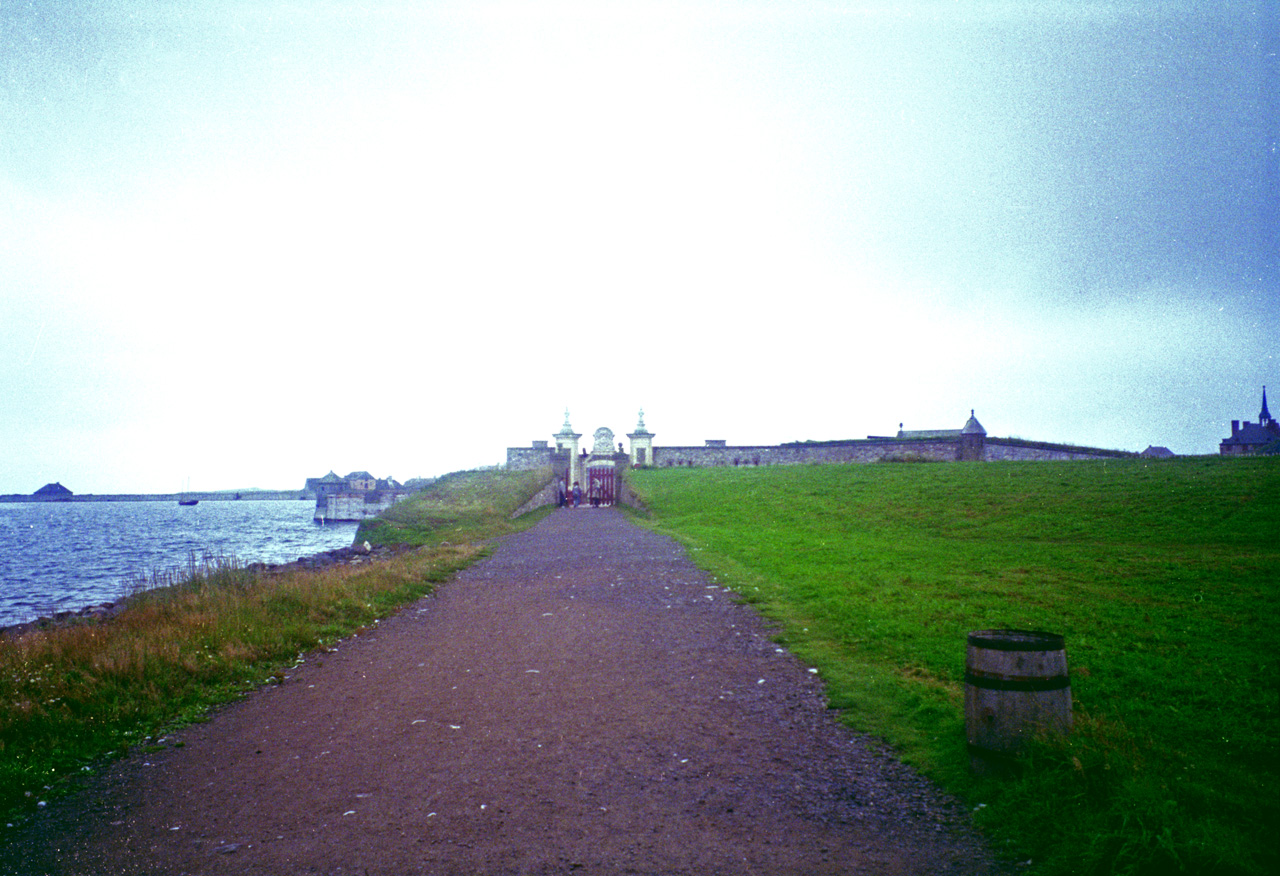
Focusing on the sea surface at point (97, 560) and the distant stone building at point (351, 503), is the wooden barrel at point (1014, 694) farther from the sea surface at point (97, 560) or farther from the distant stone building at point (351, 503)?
the distant stone building at point (351, 503)

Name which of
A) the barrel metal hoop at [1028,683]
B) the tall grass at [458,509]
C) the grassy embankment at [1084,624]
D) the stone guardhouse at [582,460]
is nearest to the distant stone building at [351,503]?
the stone guardhouse at [582,460]

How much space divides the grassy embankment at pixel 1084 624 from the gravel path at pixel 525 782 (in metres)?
0.56

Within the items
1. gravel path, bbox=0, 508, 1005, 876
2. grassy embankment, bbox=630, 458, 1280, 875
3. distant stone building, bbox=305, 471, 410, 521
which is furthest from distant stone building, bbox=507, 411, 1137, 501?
distant stone building, bbox=305, 471, 410, 521

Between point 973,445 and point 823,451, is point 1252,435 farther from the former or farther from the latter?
point 823,451

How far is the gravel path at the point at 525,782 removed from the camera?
4.09 m

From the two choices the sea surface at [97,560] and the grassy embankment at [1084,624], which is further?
the sea surface at [97,560]

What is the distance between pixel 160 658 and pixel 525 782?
5.58 meters

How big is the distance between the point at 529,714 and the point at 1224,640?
802 cm

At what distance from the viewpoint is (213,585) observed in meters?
13.1

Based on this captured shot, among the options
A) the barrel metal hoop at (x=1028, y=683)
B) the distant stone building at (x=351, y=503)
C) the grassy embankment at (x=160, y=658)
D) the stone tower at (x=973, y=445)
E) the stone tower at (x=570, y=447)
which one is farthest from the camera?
the distant stone building at (x=351, y=503)

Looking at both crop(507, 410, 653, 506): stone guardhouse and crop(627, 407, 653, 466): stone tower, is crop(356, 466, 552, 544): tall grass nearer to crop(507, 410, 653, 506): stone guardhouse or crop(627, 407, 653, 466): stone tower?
crop(507, 410, 653, 506): stone guardhouse

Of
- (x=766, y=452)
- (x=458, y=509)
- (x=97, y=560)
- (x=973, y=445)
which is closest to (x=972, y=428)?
(x=973, y=445)

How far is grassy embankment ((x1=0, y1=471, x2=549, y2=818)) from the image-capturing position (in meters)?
6.05

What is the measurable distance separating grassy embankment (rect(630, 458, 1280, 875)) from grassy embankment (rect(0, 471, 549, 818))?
6.65 metres
